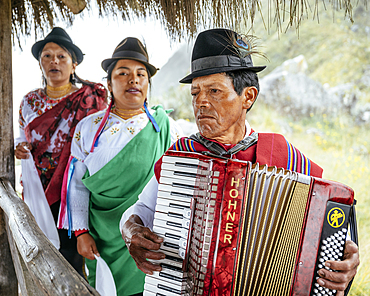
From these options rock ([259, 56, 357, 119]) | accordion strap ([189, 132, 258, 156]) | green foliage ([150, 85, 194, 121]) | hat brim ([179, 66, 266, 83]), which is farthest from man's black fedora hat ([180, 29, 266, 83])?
rock ([259, 56, 357, 119])

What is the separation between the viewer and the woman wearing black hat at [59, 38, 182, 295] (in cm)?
206

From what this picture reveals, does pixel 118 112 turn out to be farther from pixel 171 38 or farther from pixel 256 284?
pixel 256 284

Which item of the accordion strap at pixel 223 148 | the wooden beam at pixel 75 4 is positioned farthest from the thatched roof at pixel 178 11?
the accordion strap at pixel 223 148

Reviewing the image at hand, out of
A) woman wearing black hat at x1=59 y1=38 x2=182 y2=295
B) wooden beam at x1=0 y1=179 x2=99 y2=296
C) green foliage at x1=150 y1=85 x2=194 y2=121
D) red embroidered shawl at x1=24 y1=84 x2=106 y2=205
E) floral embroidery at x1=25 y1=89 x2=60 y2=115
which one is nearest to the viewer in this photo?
wooden beam at x1=0 y1=179 x2=99 y2=296

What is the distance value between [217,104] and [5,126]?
1.73 metres

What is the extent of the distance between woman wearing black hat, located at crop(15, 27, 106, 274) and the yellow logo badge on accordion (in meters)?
2.05

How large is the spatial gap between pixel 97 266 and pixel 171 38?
1800 millimetres

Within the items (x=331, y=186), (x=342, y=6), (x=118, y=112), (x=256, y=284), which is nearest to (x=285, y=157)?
(x=331, y=186)

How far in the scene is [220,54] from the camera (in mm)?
1343

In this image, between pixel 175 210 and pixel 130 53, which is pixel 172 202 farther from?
pixel 130 53

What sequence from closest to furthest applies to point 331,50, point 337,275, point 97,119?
point 337,275, point 97,119, point 331,50

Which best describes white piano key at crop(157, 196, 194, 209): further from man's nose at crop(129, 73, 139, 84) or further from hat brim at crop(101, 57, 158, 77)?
hat brim at crop(101, 57, 158, 77)

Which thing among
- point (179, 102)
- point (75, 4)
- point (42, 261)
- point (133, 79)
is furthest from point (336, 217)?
point (179, 102)

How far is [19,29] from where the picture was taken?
2.80 metres
